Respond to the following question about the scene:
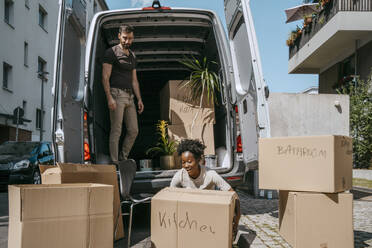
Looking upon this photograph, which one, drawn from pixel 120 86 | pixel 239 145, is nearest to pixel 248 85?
pixel 239 145

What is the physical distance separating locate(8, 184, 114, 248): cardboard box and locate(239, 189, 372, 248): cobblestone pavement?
57.5 inches

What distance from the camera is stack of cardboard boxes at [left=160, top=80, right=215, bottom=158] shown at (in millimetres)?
5367

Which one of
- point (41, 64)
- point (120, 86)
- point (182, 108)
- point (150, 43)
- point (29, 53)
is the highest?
point (29, 53)

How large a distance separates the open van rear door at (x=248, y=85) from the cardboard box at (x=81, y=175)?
5.09 feet

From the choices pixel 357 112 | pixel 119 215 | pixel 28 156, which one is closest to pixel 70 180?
pixel 119 215

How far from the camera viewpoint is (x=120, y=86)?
523cm

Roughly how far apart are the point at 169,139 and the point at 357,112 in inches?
358

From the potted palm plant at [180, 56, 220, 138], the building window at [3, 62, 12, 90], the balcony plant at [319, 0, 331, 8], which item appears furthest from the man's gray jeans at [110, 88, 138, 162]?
the building window at [3, 62, 12, 90]

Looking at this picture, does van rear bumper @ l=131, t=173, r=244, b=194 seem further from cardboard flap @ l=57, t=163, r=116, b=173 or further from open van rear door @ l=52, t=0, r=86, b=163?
open van rear door @ l=52, t=0, r=86, b=163

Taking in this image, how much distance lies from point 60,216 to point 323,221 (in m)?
2.16

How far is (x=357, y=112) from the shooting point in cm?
1254

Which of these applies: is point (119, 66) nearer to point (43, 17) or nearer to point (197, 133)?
point (197, 133)

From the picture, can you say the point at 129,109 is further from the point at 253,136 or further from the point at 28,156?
the point at 28,156

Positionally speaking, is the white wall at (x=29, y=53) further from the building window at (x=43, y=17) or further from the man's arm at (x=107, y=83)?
the man's arm at (x=107, y=83)
